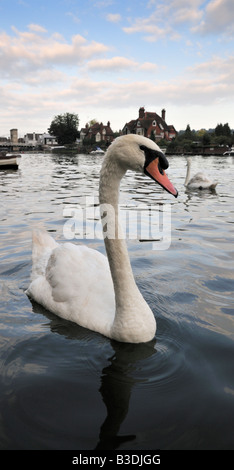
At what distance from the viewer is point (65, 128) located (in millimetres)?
130875

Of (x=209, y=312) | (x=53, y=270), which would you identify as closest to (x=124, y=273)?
(x=53, y=270)

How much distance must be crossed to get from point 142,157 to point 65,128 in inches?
5286

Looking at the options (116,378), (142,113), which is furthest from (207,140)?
(116,378)

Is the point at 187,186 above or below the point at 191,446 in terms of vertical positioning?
above

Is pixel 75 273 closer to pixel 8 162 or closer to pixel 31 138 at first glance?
pixel 8 162

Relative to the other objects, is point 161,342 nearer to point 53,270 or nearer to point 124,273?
point 124,273

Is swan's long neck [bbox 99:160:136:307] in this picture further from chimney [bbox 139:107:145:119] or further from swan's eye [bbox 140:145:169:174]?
chimney [bbox 139:107:145:119]

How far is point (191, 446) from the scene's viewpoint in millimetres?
2355

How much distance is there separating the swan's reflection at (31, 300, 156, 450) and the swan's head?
1.50 metres

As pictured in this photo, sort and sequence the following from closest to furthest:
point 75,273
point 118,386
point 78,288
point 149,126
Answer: point 118,386
point 78,288
point 75,273
point 149,126

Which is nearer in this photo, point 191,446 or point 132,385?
point 191,446

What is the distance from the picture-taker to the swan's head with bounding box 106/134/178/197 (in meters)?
2.93

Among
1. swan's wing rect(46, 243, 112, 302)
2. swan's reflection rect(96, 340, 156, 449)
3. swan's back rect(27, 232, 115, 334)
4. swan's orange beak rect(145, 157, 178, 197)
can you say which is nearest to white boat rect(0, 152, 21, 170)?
swan's back rect(27, 232, 115, 334)
